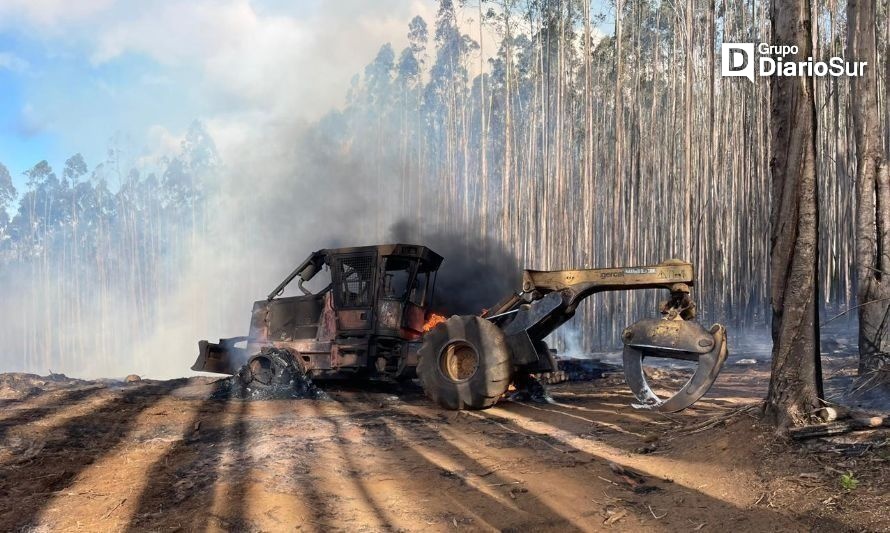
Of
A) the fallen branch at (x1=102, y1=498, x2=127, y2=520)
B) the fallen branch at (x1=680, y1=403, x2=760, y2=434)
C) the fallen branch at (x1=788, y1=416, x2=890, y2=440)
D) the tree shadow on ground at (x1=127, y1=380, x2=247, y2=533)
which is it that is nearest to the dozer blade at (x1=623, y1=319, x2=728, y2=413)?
the fallen branch at (x1=680, y1=403, x2=760, y2=434)

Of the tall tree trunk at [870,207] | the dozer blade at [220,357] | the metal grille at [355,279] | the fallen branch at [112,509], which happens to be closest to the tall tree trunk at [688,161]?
the tall tree trunk at [870,207]

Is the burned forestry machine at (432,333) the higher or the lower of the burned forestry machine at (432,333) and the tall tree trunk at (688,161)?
the lower

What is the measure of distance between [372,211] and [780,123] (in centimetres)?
2718

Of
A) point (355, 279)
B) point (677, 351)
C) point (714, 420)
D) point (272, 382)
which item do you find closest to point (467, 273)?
point (355, 279)

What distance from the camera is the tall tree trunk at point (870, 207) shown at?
24.2 ft

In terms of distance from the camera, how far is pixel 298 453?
618 cm

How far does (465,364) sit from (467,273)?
6906mm

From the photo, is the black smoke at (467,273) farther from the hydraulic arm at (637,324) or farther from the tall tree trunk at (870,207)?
the tall tree trunk at (870,207)

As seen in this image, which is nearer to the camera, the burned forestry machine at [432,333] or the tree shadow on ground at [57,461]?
the tree shadow on ground at [57,461]

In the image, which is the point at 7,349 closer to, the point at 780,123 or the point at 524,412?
the point at 524,412

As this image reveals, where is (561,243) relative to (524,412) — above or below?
above

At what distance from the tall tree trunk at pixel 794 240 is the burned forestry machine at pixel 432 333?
169 cm

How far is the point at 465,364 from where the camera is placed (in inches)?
347

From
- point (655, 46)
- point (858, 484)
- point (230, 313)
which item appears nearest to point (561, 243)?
Result: point (655, 46)
